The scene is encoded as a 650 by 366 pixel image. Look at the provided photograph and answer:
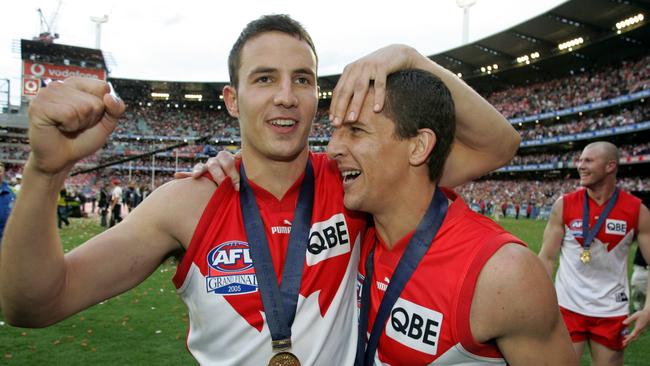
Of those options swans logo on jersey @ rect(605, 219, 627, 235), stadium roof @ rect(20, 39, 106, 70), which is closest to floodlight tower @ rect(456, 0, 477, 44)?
stadium roof @ rect(20, 39, 106, 70)

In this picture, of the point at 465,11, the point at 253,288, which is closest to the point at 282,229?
the point at 253,288

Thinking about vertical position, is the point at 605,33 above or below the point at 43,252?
above

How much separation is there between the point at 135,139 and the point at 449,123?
69.9 meters

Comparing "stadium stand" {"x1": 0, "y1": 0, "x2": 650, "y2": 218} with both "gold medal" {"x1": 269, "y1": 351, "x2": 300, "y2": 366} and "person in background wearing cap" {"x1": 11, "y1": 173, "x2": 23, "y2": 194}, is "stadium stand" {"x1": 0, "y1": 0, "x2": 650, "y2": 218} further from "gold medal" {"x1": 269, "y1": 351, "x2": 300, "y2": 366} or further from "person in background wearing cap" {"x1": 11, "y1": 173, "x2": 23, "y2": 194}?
"gold medal" {"x1": 269, "y1": 351, "x2": 300, "y2": 366}

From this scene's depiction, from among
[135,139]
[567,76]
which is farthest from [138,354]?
[135,139]

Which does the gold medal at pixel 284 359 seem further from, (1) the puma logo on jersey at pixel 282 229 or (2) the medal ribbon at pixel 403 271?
(1) the puma logo on jersey at pixel 282 229

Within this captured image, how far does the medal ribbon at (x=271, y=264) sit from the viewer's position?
7.38 feet

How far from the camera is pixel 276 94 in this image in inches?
98.3

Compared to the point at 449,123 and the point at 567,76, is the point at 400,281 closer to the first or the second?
the point at 449,123

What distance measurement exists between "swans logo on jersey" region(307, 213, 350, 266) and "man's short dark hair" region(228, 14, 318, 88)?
3.05ft

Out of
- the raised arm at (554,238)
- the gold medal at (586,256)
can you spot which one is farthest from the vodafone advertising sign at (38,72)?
the gold medal at (586,256)

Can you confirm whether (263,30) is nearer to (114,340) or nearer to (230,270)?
(230,270)

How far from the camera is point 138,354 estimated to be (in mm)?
5828

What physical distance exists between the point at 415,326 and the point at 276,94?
1335 millimetres
